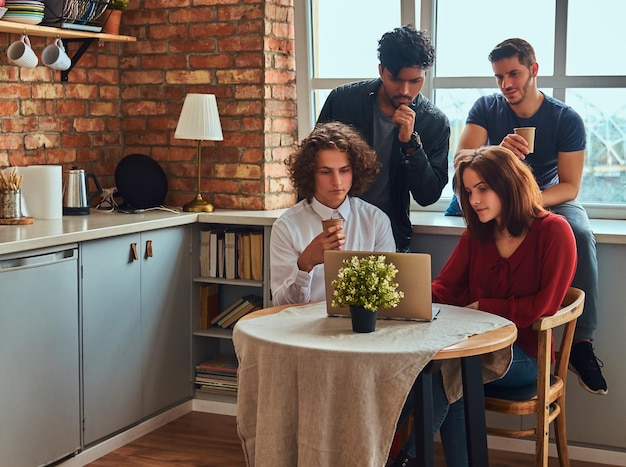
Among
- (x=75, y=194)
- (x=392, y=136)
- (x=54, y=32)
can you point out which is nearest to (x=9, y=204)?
(x=75, y=194)

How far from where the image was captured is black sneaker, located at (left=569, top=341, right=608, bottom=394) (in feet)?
11.6

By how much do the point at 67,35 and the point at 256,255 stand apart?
1.27 metres

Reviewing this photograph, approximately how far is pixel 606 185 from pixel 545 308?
1403 millimetres

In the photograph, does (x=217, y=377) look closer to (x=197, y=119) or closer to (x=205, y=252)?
(x=205, y=252)

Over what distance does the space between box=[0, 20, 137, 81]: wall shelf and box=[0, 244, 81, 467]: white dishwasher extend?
3.15 ft

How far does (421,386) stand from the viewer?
258 cm

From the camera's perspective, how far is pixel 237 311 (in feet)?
14.2

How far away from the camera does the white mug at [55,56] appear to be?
4051 millimetres

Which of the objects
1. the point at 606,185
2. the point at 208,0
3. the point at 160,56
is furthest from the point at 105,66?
the point at 606,185

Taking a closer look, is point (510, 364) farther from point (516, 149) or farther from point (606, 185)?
point (606, 185)

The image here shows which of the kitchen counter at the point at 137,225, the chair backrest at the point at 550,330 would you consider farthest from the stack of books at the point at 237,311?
the chair backrest at the point at 550,330

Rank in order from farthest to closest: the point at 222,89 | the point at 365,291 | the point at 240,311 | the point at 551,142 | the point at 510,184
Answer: the point at 222,89 < the point at 240,311 < the point at 551,142 < the point at 510,184 < the point at 365,291

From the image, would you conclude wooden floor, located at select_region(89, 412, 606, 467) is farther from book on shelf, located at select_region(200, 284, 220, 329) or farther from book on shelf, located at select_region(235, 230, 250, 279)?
book on shelf, located at select_region(235, 230, 250, 279)

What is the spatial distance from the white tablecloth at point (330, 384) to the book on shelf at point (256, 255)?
143 centimetres
